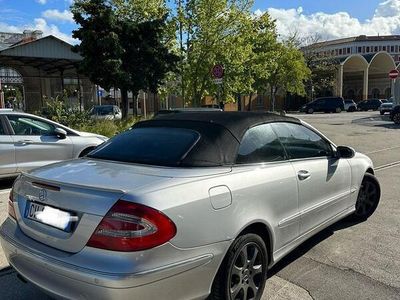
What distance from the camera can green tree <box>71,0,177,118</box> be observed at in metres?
17.5

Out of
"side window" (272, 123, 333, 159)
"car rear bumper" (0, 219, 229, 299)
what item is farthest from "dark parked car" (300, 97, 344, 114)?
"car rear bumper" (0, 219, 229, 299)

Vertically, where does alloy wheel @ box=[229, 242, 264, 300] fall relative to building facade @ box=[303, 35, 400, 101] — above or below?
below

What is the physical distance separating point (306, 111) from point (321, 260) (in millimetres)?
47757

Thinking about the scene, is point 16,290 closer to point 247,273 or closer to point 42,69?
point 247,273

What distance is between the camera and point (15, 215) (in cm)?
337

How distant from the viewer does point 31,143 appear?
816 cm

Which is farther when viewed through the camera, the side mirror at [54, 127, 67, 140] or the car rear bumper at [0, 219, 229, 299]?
the side mirror at [54, 127, 67, 140]

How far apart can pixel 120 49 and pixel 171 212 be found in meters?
15.7

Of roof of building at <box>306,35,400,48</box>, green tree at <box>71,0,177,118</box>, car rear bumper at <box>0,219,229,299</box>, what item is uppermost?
roof of building at <box>306,35,400,48</box>

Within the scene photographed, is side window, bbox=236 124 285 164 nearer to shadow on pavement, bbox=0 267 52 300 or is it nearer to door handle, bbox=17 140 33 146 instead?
shadow on pavement, bbox=0 267 52 300

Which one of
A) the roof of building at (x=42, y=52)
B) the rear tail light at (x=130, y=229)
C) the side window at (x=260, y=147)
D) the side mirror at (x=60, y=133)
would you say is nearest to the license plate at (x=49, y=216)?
the rear tail light at (x=130, y=229)

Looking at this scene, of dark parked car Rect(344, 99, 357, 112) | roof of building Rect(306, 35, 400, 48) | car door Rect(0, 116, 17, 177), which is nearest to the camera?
car door Rect(0, 116, 17, 177)

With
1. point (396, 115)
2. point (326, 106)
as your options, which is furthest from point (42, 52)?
point (326, 106)

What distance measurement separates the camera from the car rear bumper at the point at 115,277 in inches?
101
